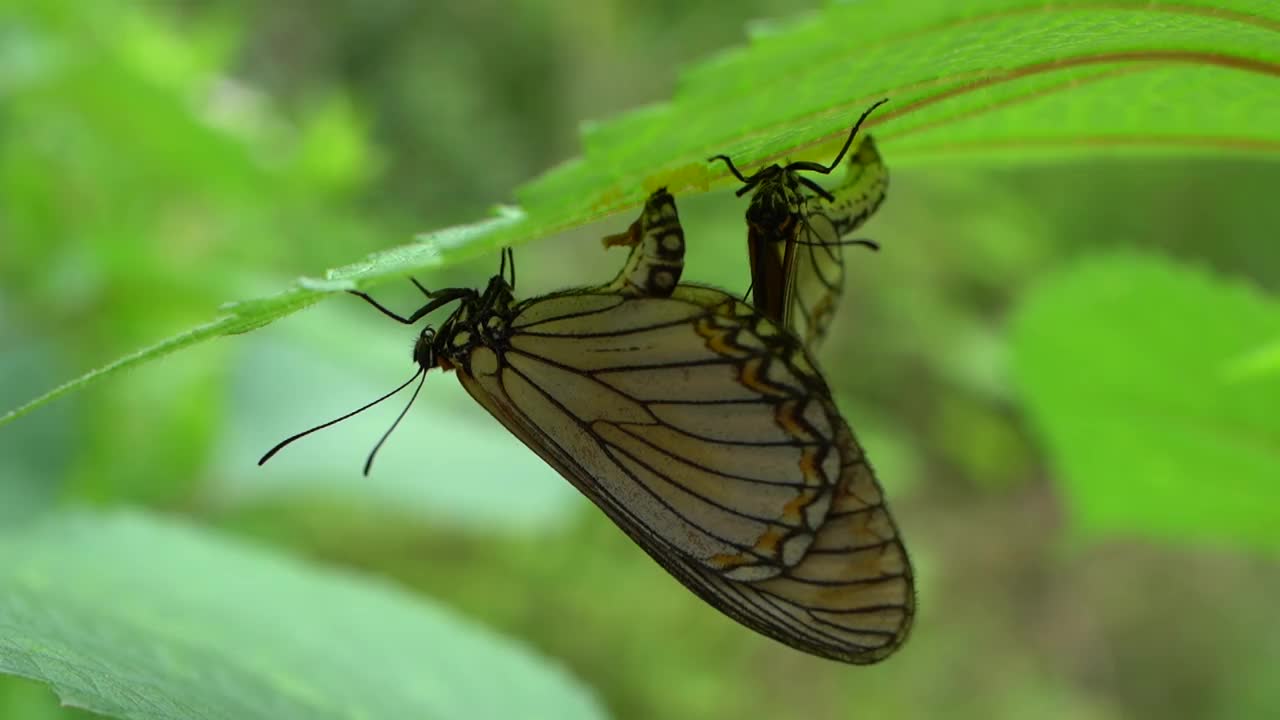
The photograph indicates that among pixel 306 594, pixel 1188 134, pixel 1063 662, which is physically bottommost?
pixel 306 594

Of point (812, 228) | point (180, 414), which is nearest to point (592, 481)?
point (812, 228)

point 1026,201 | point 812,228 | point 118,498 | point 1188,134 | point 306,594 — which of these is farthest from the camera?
point 1026,201

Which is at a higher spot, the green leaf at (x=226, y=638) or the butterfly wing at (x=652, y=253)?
the butterfly wing at (x=652, y=253)

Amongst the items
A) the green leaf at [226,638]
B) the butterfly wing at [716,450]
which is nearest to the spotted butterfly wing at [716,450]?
the butterfly wing at [716,450]

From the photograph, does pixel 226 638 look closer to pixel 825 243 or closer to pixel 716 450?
pixel 716 450

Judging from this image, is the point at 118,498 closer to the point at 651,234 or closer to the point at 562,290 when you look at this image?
the point at 562,290

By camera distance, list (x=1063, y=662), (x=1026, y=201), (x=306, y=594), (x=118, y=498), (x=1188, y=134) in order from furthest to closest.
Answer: (x=1063, y=662) → (x=1026, y=201) → (x=118, y=498) → (x=306, y=594) → (x=1188, y=134)

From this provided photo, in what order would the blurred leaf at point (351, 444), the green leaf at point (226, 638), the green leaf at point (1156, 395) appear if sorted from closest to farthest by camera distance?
the green leaf at point (226, 638) < the green leaf at point (1156, 395) < the blurred leaf at point (351, 444)

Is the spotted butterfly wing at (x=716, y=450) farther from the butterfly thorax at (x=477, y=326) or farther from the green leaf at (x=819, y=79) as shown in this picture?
the green leaf at (x=819, y=79)

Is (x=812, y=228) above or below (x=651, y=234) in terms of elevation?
above
